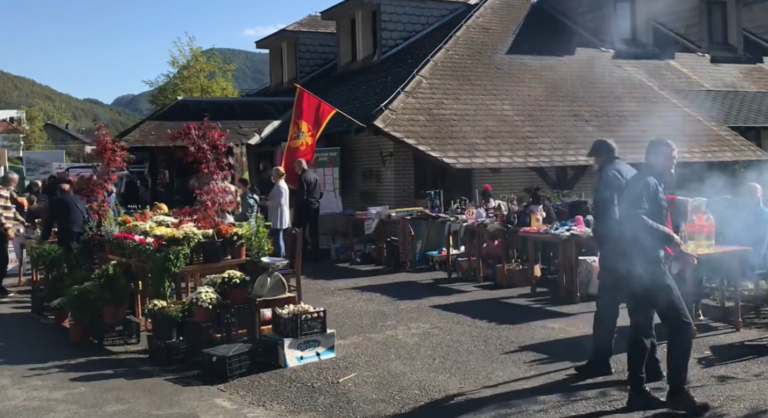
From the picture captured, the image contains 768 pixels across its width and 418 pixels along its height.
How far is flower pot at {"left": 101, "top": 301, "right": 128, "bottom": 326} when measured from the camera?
9.09 m

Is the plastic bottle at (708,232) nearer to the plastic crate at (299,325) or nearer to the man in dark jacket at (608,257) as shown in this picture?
the man in dark jacket at (608,257)

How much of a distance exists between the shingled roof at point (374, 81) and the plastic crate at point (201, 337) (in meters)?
7.94

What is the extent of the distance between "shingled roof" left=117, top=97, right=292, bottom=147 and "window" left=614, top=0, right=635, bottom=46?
8602mm

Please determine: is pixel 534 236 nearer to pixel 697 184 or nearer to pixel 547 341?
pixel 547 341

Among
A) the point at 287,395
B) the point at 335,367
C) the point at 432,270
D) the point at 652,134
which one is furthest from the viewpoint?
the point at 652,134

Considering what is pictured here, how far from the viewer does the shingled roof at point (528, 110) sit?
15812 mm

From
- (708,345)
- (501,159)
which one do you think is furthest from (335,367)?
(501,159)

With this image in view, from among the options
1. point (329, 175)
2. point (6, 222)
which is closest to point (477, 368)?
point (6, 222)

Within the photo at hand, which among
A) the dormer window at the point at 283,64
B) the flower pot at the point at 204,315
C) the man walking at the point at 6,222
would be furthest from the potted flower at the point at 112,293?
the dormer window at the point at 283,64

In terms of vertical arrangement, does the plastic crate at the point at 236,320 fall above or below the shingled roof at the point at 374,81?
below

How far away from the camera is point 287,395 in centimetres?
687

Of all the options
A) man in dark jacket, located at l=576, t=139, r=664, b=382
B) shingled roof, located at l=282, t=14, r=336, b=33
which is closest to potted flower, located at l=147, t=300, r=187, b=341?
man in dark jacket, located at l=576, t=139, r=664, b=382

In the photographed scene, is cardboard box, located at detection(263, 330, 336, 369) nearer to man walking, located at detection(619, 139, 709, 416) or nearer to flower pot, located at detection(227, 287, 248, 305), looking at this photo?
flower pot, located at detection(227, 287, 248, 305)

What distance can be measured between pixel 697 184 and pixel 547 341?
1126 cm
